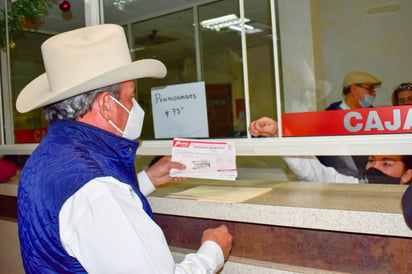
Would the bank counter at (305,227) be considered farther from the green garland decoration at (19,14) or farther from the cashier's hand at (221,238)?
the green garland decoration at (19,14)

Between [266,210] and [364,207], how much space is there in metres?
0.32

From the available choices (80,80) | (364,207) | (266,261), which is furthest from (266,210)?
(80,80)

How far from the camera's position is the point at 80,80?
3.67ft

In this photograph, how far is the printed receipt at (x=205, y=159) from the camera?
1.47m

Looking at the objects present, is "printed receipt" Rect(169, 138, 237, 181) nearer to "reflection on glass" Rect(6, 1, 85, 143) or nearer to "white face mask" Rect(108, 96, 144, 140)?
"white face mask" Rect(108, 96, 144, 140)

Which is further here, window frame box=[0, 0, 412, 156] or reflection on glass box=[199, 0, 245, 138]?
reflection on glass box=[199, 0, 245, 138]

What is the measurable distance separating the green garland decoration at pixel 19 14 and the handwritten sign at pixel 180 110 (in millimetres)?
1508

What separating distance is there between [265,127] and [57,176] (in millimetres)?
885

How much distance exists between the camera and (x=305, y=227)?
123 centimetres

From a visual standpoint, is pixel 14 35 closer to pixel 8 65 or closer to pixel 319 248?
pixel 8 65

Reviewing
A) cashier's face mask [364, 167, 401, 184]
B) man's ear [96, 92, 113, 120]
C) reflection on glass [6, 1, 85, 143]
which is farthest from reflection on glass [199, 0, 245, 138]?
man's ear [96, 92, 113, 120]

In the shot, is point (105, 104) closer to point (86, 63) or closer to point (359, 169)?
point (86, 63)

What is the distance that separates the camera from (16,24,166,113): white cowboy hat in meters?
1.10

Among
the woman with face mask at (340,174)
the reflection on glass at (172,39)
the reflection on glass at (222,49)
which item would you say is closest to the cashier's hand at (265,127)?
the woman with face mask at (340,174)
